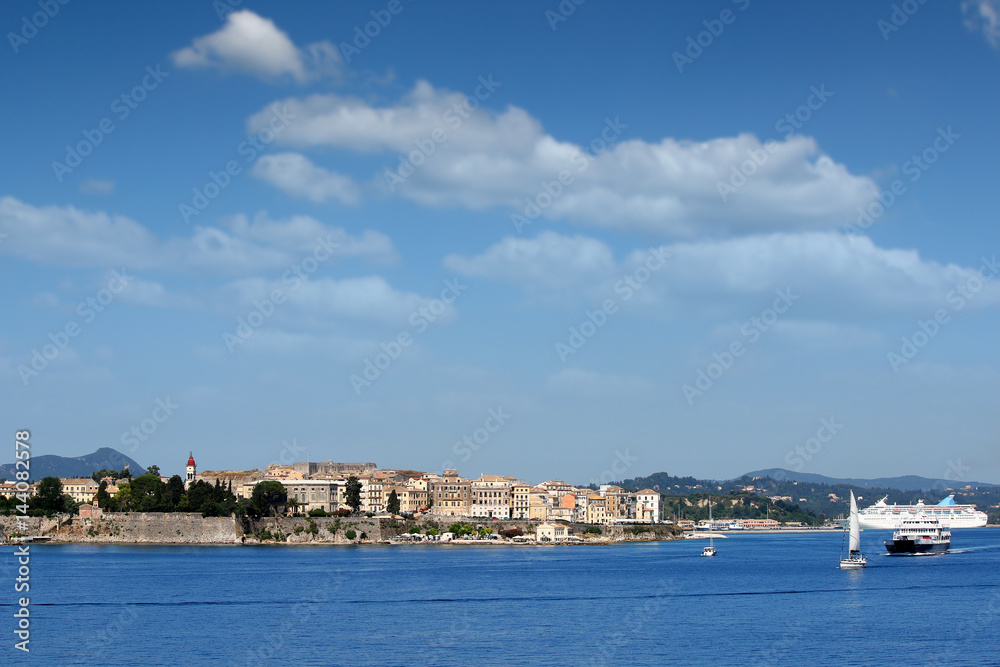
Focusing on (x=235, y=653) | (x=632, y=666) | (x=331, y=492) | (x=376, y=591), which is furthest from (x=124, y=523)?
(x=632, y=666)

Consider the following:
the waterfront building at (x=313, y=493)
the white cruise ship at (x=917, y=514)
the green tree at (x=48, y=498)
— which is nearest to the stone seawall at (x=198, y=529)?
the green tree at (x=48, y=498)

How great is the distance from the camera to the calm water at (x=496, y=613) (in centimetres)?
2922

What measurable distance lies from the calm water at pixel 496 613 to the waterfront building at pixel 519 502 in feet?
133

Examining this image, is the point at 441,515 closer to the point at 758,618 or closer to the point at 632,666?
the point at 758,618

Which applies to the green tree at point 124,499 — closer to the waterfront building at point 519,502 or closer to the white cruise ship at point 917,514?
the waterfront building at point 519,502

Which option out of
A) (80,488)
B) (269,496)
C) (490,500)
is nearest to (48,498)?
(269,496)

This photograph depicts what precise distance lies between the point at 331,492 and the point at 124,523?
22884 millimetres

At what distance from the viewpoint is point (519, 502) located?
104m

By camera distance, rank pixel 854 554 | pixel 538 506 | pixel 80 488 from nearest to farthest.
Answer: pixel 854 554 → pixel 538 506 → pixel 80 488

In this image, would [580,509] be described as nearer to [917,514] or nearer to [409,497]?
[409,497]

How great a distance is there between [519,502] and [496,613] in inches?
2654

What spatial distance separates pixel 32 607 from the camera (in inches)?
1489

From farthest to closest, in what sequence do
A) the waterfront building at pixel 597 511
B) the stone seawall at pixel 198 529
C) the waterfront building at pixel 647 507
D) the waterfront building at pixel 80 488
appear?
the waterfront building at pixel 647 507 < the waterfront building at pixel 80 488 < the waterfront building at pixel 597 511 < the stone seawall at pixel 198 529

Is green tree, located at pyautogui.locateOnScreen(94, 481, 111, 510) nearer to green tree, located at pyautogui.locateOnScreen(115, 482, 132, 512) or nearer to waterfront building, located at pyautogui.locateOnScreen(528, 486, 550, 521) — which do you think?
green tree, located at pyautogui.locateOnScreen(115, 482, 132, 512)
